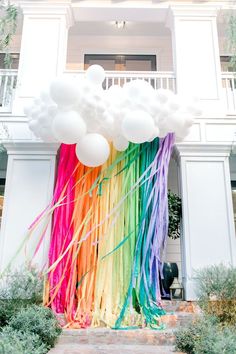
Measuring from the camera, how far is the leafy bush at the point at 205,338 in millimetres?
2676

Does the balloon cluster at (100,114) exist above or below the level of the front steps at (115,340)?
above

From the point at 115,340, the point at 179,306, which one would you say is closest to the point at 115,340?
the point at 115,340

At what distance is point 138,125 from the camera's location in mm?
3773

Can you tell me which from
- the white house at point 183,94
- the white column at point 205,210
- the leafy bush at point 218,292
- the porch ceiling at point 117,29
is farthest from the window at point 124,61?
the leafy bush at point 218,292

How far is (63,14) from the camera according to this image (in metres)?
5.89

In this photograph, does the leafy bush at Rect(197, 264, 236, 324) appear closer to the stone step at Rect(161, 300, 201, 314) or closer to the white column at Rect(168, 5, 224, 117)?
the stone step at Rect(161, 300, 201, 314)

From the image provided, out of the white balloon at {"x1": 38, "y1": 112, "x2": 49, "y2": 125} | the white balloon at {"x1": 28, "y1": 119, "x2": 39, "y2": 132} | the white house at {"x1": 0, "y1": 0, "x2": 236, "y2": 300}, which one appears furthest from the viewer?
the white house at {"x1": 0, "y1": 0, "x2": 236, "y2": 300}

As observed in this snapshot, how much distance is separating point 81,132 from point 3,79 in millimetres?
2963

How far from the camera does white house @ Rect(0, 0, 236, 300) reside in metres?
4.79

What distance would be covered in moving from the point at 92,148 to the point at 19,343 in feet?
6.91

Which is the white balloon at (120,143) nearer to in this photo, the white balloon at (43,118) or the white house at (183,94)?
the white balloon at (43,118)

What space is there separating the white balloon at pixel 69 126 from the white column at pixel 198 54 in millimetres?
2323

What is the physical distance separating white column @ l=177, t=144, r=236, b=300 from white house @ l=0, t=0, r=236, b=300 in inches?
0.5

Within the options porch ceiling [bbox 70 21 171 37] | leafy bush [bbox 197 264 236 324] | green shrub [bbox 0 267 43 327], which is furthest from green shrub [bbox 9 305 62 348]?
porch ceiling [bbox 70 21 171 37]
